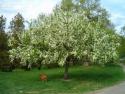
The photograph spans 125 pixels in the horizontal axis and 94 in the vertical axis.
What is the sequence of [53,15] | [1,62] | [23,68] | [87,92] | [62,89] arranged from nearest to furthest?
[87,92], [62,89], [53,15], [1,62], [23,68]

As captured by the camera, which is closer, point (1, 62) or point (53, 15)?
point (53, 15)

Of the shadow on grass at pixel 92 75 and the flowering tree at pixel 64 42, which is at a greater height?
the flowering tree at pixel 64 42

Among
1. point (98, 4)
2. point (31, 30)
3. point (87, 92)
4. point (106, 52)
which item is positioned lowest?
point (87, 92)

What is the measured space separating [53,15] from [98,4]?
28.7m

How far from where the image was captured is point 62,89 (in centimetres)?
2434

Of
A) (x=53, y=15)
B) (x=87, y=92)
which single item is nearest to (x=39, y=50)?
(x=53, y=15)

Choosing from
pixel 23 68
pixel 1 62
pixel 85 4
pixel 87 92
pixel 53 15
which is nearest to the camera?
pixel 87 92

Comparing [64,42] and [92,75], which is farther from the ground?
[64,42]

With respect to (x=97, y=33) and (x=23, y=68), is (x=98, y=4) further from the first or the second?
(x=97, y=33)

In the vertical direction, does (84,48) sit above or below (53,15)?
below

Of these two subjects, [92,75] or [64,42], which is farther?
[92,75]

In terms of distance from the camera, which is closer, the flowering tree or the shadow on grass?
the flowering tree

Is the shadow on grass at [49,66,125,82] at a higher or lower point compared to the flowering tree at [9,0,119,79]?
lower

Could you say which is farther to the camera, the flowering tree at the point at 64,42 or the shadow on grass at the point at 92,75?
the shadow on grass at the point at 92,75
